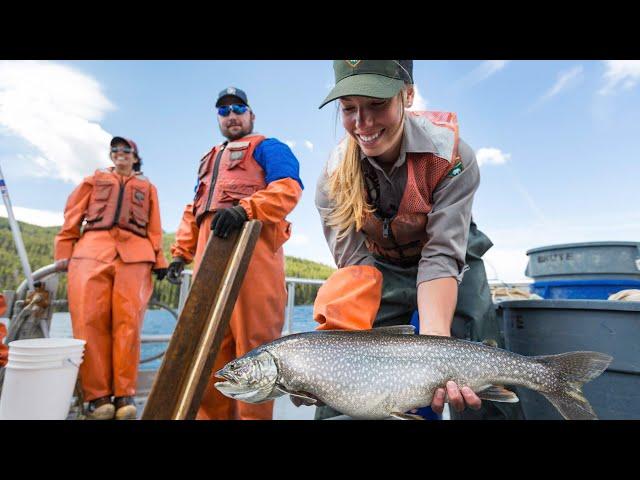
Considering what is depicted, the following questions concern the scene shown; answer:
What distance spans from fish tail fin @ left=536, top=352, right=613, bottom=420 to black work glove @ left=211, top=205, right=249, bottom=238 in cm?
192

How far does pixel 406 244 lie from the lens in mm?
2133

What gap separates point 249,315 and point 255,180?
1094mm

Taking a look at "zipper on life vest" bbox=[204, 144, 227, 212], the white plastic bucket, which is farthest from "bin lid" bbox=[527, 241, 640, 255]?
the white plastic bucket

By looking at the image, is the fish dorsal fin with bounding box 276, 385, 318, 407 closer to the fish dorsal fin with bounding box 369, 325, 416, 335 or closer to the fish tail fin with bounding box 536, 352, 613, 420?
the fish dorsal fin with bounding box 369, 325, 416, 335

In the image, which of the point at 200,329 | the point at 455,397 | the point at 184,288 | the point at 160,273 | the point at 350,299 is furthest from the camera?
the point at 184,288

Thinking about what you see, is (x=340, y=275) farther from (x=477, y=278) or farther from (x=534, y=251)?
(x=534, y=251)

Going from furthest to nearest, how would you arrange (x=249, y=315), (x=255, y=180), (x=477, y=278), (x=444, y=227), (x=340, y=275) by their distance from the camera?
1. (x=255, y=180)
2. (x=249, y=315)
3. (x=477, y=278)
4. (x=340, y=275)
5. (x=444, y=227)

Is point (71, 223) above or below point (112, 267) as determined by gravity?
above

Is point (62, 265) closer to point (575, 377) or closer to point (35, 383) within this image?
point (35, 383)

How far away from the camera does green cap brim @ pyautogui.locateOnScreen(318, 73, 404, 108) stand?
63.6 inches

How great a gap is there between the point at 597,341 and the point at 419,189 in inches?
41.3

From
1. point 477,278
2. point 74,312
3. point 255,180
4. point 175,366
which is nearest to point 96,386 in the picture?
point 74,312

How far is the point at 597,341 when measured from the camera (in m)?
1.83

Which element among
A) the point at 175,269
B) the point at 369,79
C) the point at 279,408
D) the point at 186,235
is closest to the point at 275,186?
the point at 186,235
